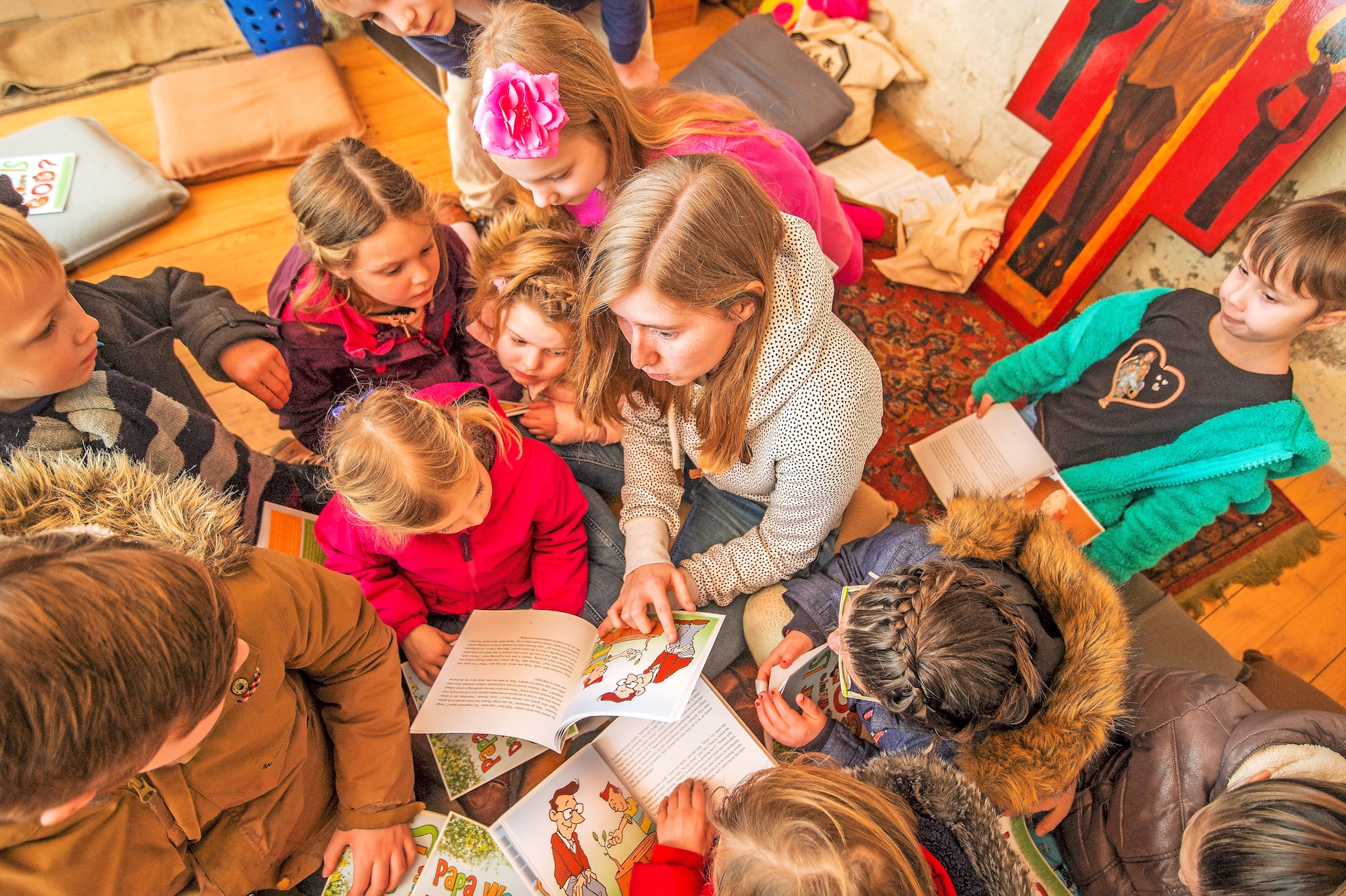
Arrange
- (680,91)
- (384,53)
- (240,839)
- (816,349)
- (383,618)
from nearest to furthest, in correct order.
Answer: (240,839), (816,349), (383,618), (680,91), (384,53)

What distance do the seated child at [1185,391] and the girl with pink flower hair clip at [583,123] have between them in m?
0.80

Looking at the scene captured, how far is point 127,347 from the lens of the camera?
149 cm

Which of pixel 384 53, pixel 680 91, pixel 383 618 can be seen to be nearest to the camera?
pixel 383 618

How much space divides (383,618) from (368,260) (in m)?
0.74

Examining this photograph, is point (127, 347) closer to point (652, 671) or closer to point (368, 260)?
point (368, 260)

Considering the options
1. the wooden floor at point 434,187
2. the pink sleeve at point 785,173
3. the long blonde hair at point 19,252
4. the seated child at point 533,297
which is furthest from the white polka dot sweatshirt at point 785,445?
the wooden floor at point 434,187

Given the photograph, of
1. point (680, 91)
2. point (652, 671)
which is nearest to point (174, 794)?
point (652, 671)

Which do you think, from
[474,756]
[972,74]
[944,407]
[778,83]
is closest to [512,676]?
[474,756]

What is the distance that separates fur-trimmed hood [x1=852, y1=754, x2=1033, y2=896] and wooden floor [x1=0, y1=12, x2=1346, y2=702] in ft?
4.13

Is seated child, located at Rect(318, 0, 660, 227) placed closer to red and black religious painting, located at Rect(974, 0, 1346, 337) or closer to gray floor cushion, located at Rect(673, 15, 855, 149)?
gray floor cushion, located at Rect(673, 15, 855, 149)

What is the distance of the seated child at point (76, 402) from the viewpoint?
39.2 inches

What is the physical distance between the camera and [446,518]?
1176 millimetres

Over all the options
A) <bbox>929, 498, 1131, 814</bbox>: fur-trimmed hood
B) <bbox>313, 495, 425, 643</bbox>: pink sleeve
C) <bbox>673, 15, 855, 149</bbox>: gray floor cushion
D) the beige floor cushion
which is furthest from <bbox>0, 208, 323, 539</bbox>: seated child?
<bbox>673, 15, 855, 149</bbox>: gray floor cushion

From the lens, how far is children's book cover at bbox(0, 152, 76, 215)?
6.88 ft
